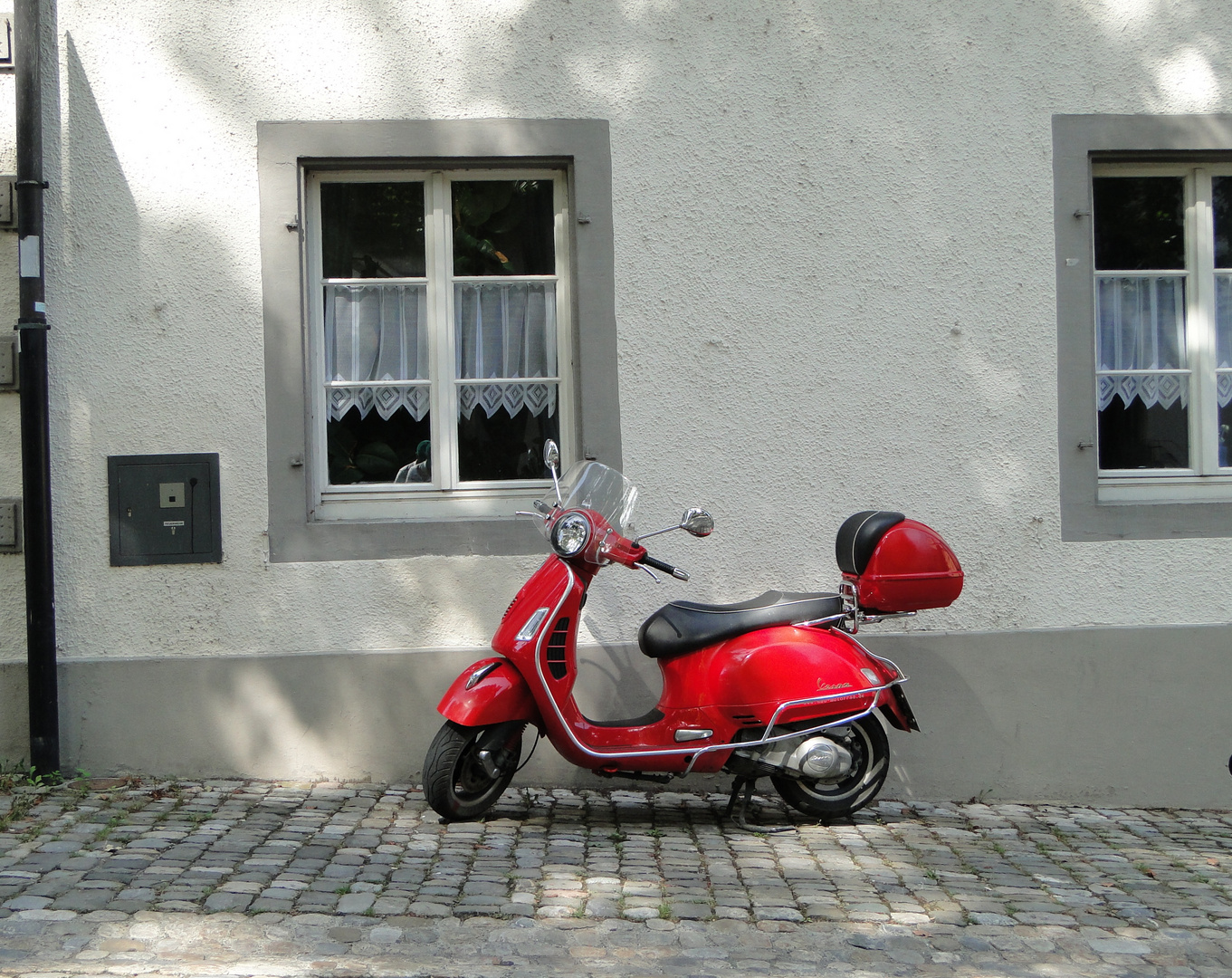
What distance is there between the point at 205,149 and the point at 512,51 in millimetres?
1452

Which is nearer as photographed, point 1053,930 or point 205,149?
point 1053,930

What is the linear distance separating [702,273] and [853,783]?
2.32 m

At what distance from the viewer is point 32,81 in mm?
4941

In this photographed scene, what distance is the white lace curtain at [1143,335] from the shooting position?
556cm

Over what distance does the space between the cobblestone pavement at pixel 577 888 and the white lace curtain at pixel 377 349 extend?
179 cm

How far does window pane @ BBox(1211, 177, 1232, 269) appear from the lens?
5582 millimetres

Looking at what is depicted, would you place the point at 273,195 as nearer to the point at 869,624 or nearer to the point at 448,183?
the point at 448,183

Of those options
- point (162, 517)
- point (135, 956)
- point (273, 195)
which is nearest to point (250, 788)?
point (162, 517)

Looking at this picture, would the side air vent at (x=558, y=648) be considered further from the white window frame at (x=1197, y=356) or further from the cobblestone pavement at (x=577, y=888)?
the white window frame at (x=1197, y=356)

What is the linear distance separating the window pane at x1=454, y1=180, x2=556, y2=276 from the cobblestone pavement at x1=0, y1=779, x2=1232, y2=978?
2.48 meters

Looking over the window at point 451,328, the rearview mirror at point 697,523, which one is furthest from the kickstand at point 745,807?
the window at point 451,328

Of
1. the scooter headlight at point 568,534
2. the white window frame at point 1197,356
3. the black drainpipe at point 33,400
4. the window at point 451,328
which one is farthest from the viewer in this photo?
the white window frame at point 1197,356

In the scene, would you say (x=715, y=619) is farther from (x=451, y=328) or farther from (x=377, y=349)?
(x=377, y=349)

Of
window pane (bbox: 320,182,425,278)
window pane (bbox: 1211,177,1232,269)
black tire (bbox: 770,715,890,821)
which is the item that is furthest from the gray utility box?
window pane (bbox: 1211,177,1232,269)
